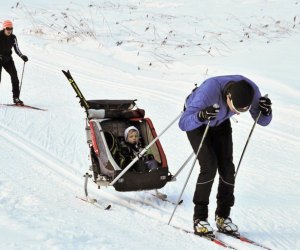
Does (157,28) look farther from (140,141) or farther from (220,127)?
(220,127)

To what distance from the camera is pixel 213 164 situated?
14.9 feet

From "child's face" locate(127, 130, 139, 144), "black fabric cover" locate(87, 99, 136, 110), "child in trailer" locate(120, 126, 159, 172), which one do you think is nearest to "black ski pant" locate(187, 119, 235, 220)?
"child in trailer" locate(120, 126, 159, 172)

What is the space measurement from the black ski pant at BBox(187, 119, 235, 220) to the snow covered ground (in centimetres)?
35

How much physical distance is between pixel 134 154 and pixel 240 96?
203 centimetres

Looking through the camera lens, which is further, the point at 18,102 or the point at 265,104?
the point at 18,102

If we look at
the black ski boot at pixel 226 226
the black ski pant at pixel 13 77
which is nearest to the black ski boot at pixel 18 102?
the black ski pant at pixel 13 77

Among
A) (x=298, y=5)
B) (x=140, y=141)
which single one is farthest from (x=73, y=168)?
(x=298, y=5)

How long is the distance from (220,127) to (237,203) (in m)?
1.32

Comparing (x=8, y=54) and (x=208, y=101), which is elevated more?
(x=208, y=101)

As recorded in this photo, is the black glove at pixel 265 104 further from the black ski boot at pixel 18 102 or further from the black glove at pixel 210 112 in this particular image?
the black ski boot at pixel 18 102

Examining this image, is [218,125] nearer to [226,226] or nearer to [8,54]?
[226,226]

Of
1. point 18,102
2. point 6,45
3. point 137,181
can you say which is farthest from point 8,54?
point 137,181

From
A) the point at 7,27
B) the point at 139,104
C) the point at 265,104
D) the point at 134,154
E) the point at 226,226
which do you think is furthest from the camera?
the point at 139,104

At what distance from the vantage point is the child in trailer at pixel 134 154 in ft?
18.3
